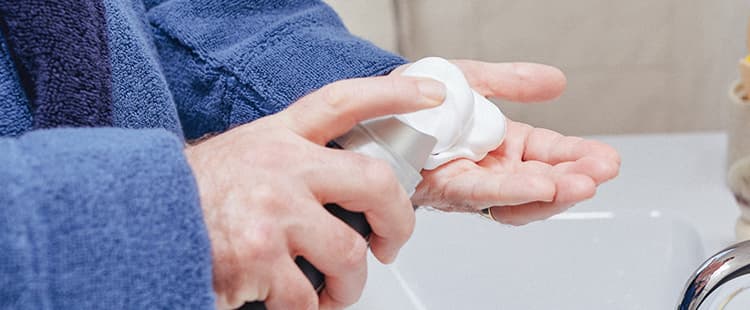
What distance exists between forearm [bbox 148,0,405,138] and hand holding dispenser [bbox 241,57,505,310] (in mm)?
72

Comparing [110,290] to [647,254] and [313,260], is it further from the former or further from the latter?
[647,254]

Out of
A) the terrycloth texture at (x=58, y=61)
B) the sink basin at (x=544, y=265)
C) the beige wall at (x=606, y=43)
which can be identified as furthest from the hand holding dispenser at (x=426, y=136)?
the beige wall at (x=606, y=43)

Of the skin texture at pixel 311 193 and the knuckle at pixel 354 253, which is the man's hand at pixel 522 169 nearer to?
the skin texture at pixel 311 193

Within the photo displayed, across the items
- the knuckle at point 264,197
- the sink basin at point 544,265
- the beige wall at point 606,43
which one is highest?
the knuckle at point 264,197

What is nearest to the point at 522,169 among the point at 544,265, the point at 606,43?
the point at 544,265

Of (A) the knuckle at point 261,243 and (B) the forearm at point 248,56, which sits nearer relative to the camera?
(A) the knuckle at point 261,243

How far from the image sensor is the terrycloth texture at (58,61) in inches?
15.6

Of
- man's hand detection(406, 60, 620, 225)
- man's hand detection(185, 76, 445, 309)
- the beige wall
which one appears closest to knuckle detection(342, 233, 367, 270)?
man's hand detection(185, 76, 445, 309)

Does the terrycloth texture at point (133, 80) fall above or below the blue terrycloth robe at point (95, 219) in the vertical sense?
below

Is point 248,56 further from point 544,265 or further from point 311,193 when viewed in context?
point 544,265

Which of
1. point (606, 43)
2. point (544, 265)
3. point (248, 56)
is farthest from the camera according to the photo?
point (606, 43)

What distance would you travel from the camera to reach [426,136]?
16.8 inches

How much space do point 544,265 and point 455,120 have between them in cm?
33

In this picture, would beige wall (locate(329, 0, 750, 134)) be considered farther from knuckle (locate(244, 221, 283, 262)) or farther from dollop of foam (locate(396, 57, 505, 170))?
knuckle (locate(244, 221, 283, 262))
